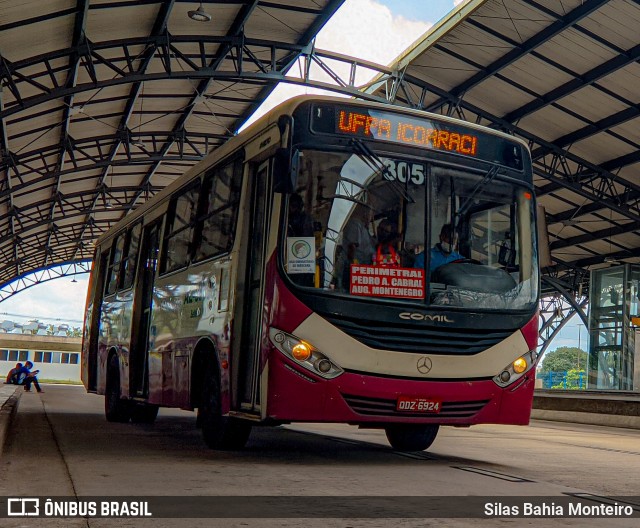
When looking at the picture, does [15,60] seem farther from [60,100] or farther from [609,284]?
[609,284]

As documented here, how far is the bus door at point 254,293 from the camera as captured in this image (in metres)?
8.58

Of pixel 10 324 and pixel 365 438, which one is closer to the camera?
pixel 365 438

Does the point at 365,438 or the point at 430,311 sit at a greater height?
the point at 430,311

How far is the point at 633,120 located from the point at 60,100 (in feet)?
52.5

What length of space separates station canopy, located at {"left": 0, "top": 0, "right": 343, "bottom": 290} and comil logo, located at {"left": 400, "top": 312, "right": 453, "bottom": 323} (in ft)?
42.4

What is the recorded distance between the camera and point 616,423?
22594mm

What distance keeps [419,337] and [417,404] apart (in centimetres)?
60

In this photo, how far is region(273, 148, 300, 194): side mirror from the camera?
A: 8359 millimetres

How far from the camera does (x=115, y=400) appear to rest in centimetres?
1504

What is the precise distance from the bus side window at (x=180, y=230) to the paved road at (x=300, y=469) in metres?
2.20

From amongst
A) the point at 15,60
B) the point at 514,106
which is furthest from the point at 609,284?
the point at 15,60

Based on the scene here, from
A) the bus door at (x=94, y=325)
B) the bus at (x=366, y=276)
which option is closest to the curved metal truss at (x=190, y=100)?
the bus door at (x=94, y=325)

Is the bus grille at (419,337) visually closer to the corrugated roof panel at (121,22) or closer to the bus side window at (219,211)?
the bus side window at (219,211)

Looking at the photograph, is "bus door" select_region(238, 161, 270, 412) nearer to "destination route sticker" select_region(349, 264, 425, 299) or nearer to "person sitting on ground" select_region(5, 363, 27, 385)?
"destination route sticker" select_region(349, 264, 425, 299)
